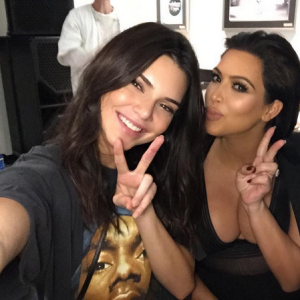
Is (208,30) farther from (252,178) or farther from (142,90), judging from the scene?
(142,90)

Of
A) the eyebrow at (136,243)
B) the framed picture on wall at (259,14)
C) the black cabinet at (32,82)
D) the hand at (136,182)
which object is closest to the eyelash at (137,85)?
the hand at (136,182)

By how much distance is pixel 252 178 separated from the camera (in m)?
1.01

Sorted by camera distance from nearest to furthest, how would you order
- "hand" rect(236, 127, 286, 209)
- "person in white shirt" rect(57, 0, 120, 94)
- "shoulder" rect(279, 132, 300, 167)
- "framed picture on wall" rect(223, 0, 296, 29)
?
"hand" rect(236, 127, 286, 209), "shoulder" rect(279, 132, 300, 167), "person in white shirt" rect(57, 0, 120, 94), "framed picture on wall" rect(223, 0, 296, 29)

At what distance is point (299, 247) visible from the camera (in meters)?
1.07

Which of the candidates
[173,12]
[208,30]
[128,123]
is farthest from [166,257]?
[173,12]

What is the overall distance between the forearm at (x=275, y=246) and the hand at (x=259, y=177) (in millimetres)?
40

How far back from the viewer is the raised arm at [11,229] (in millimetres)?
559

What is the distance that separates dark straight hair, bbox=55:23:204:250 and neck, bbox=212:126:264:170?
0.71 ft

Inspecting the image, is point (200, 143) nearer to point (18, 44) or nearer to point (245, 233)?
point (245, 233)

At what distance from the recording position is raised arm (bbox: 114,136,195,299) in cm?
79

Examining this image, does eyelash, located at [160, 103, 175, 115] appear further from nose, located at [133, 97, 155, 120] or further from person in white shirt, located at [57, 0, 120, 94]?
person in white shirt, located at [57, 0, 120, 94]

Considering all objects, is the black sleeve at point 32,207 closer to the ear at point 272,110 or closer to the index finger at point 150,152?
the index finger at point 150,152

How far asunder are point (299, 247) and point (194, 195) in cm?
38

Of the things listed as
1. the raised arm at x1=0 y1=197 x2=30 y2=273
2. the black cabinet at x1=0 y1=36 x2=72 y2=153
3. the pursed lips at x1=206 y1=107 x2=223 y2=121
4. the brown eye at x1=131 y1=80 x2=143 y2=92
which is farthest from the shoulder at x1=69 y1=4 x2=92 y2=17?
the raised arm at x1=0 y1=197 x2=30 y2=273
